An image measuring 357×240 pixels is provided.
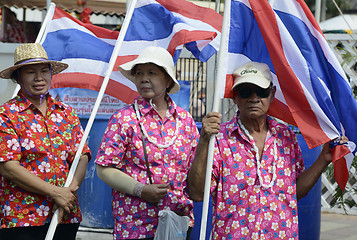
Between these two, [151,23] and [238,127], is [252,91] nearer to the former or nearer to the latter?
[238,127]

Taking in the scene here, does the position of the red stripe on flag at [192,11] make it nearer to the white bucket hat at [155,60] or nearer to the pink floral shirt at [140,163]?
the white bucket hat at [155,60]

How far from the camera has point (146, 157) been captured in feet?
11.8

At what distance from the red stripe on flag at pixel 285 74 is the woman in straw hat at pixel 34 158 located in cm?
142

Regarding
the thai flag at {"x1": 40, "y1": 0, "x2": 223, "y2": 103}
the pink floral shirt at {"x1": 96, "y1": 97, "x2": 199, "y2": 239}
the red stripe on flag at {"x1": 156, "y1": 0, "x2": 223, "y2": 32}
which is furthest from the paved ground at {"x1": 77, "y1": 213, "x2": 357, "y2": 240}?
the pink floral shirt at {"x1": 96, "y1": 97, "x2": 199, "y2": 239}

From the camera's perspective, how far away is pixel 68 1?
10.8 m

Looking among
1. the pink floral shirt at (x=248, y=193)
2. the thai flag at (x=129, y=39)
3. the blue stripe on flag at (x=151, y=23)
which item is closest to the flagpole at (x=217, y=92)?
the pink floral shirt at (x=248, y=193)

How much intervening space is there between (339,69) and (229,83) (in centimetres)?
69

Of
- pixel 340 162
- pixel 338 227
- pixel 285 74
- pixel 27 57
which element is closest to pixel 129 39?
pixel 27 57

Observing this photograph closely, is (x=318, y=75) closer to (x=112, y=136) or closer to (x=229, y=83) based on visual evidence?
(x=229, y=83)

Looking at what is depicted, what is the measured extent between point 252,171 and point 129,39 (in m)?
2.01

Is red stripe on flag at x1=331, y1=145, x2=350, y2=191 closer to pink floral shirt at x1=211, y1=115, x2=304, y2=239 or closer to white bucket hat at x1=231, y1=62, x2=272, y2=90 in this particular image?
pink floral shirt at x1=211, y1=115, x2=304, y2=239

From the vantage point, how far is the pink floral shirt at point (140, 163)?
11.9ft

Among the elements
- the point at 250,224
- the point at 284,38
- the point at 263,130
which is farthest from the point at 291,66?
the point at 250,224

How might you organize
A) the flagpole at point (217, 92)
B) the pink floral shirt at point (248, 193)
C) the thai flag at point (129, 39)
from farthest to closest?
1. the thai flag at point (129, 39)
2. the pink floral shirt at point (248, 193)
3. the flagpole at point (217, 92)
